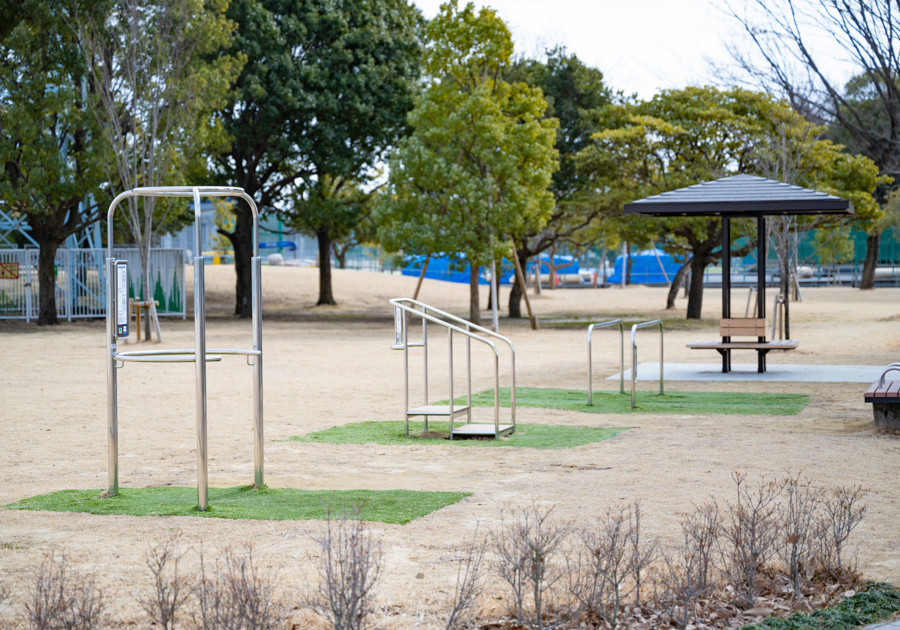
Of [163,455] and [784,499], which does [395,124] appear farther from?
[784,499]

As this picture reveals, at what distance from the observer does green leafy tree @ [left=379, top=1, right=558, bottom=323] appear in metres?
21.7

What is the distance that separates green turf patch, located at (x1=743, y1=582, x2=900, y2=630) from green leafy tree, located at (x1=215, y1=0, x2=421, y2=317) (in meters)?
23.0

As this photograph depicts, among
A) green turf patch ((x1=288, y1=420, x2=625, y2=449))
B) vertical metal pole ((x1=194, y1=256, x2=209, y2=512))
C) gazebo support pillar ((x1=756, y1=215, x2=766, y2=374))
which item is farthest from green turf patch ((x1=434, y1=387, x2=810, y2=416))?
vertical metal pole ((x1=194, y1=256, x2=209, y2=512))

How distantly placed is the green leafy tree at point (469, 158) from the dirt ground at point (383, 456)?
4.91m

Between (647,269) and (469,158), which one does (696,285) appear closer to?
(469,158)

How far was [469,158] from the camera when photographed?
2247 centimetres

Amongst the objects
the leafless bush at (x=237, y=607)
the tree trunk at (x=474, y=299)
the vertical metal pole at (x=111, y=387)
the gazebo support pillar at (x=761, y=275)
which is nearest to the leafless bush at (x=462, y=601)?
the leafless bush at (x=237, y=607)

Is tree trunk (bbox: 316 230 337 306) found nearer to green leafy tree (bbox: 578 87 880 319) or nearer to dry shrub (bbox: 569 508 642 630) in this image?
green leafy tree (bbox: 578 87 880 319)

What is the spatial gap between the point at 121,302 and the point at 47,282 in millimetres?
21632

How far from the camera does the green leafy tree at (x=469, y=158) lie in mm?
21656

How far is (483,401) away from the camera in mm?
10922

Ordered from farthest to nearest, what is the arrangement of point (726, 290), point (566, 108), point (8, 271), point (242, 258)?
point (242, 258) → point (566, 108) → point (8, 271) → point (726, 290)


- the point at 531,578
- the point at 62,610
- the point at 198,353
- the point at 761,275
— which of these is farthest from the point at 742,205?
the point at 62,610

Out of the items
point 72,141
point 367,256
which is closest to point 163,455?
point 72,141
